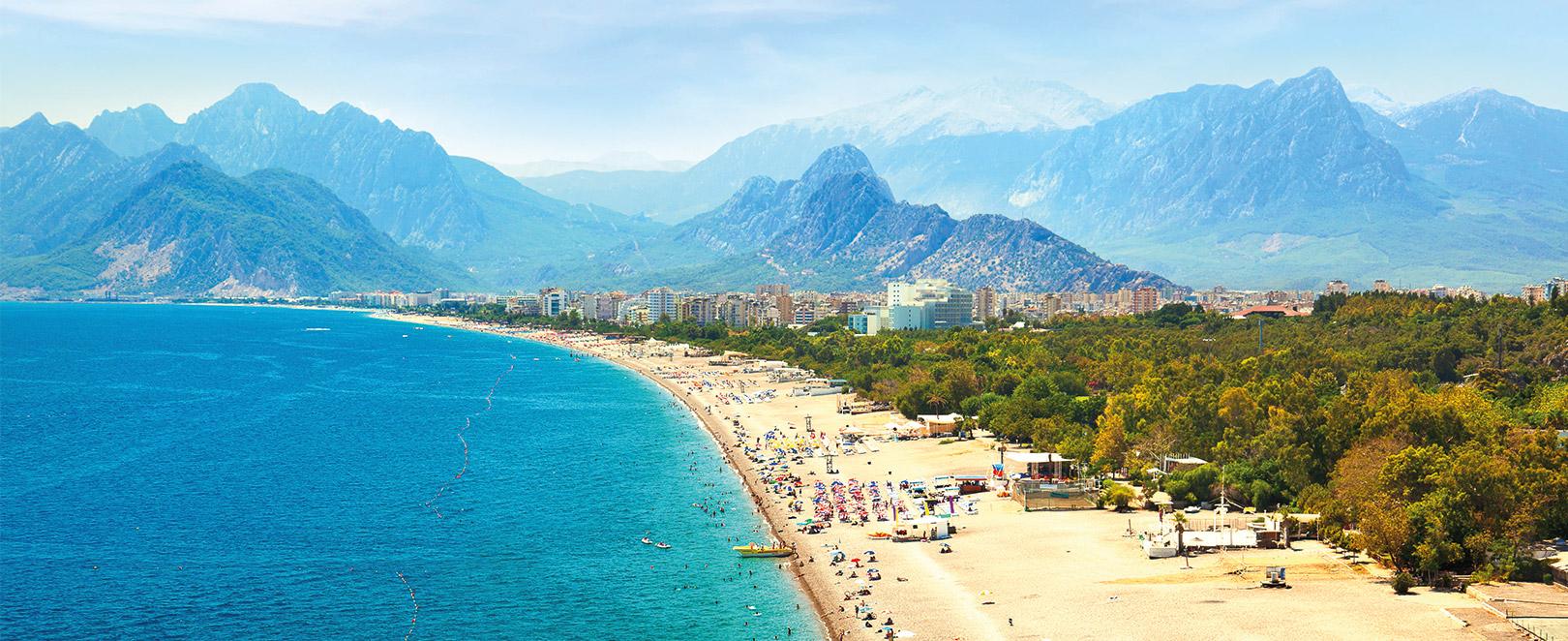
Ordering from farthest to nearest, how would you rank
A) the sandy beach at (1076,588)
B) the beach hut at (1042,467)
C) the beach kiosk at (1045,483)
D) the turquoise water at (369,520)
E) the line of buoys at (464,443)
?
1. the beach hut at (1042,467)
2. the line of buoys at (464,443)
3. the beach kiosk at (1045,483)
4. the turquoise water at (369,520)
5. the sandy beach at (1076,588)

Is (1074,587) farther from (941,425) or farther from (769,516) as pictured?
(941,425)

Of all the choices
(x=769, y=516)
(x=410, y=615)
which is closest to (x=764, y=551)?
(x=769, y=516)

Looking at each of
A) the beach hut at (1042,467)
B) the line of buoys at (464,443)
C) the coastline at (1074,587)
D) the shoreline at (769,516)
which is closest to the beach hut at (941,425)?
the shoreline at (769,516)

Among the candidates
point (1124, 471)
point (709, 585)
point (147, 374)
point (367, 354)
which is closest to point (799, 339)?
point (367, 354)

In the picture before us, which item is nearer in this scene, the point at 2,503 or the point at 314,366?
the point at 2,503

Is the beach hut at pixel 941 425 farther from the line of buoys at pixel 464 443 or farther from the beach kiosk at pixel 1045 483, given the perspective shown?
the line of buoys at pixel 464 443

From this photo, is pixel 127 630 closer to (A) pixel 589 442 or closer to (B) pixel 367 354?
(A) pixel 589 442
